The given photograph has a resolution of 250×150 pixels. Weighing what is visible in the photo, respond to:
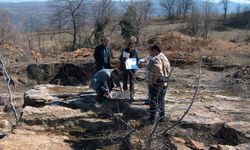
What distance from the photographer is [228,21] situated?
49438mm

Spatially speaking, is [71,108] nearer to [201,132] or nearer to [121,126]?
[121,126]

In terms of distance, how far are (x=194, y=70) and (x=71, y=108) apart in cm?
736

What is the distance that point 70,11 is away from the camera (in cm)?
3262

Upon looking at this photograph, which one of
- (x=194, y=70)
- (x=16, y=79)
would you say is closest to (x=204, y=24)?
(x=194, y=70)

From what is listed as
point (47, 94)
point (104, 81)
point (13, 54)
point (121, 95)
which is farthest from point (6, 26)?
point (104, 81)

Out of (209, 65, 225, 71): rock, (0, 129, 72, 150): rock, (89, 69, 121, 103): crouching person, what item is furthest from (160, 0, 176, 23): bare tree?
(0, 129, 72, 150): rock

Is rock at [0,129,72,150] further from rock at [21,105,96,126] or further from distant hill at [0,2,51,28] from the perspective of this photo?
distant hill at [0,2,51,28]

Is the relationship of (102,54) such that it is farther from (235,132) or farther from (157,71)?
(235,132)

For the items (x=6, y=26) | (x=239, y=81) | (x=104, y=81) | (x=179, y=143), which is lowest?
(x=179, y=143)

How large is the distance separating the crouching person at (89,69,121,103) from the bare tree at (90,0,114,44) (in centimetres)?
1926

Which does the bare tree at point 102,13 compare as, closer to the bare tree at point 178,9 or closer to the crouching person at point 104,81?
the crouching person at point 104,81

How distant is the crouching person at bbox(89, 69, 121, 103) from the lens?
10.5m

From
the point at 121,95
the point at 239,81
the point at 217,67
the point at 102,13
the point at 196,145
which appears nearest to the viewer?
the point at 196,145

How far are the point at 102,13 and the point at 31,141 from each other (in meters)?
25.0
